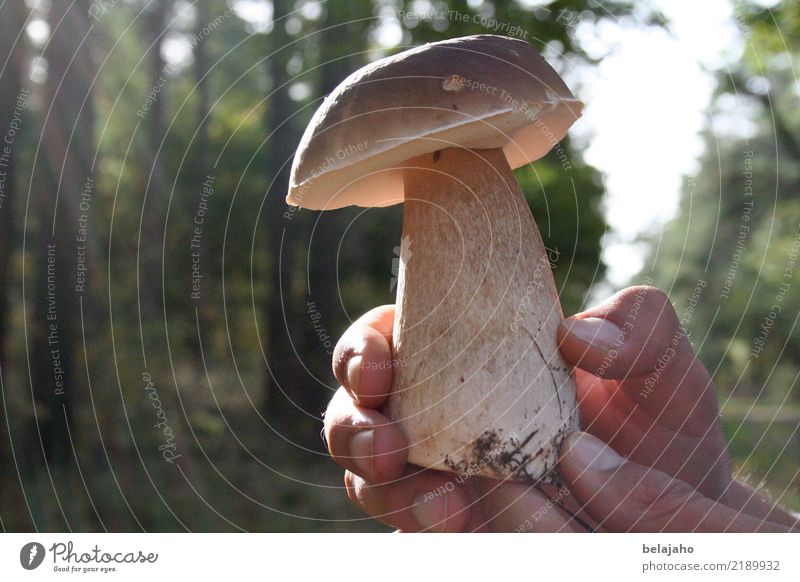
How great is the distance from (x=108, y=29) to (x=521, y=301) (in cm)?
630

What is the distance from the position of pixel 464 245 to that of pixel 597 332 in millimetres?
229

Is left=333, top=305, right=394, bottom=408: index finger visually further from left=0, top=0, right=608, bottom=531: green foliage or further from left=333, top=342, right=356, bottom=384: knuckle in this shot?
left=0, top=0, right=608, bottom=531: green foliage

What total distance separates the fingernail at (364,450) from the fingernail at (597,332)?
1.07ft

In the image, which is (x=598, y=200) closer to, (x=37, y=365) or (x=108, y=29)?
(x=37, y=365)

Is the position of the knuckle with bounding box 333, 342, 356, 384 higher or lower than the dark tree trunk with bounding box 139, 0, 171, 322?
lower

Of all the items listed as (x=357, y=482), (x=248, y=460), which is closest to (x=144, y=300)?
(x=248, y=460)

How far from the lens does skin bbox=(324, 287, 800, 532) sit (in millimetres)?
948

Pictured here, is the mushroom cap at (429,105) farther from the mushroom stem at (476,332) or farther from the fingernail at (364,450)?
the fingernail at (364,450)

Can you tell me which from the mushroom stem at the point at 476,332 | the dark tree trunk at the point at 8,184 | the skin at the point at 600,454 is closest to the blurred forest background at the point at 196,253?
the dark tree trunk at the point at 8,184

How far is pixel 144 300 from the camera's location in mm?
5172

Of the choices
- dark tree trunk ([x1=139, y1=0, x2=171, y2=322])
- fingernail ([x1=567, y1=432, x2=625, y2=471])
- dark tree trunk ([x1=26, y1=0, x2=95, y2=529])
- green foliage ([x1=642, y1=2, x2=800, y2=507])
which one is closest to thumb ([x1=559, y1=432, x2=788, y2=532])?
fingernail ([x1=567, y1=432, x2=625, y2=471])

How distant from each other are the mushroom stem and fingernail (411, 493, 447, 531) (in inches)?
2.2

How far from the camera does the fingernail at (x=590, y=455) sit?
0.94 meters

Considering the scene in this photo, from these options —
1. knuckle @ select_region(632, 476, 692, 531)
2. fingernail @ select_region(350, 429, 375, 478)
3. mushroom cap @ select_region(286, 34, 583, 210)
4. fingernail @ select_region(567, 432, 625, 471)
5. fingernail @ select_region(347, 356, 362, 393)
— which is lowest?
knuckle @ select_region(632, 476, 692, 531)
